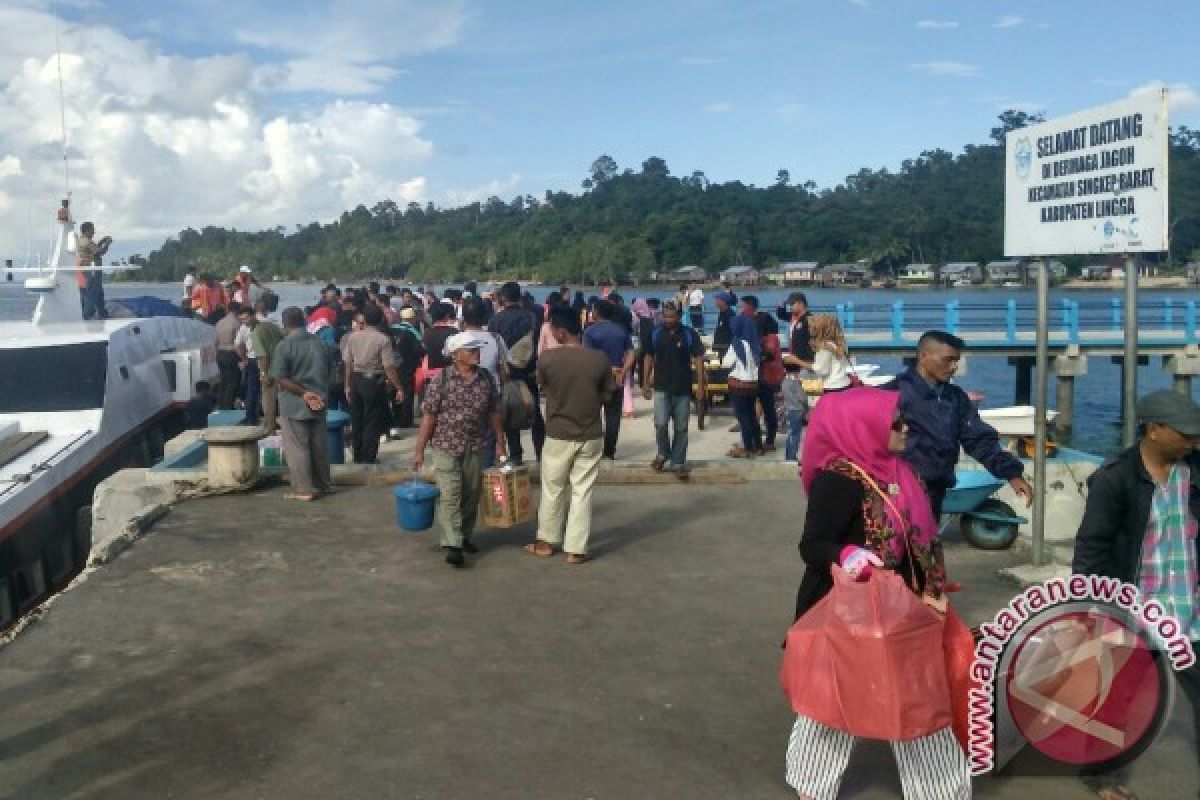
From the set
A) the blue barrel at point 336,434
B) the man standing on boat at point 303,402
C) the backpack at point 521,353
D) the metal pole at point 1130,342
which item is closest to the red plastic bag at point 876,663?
the metal pole at point 1130,342

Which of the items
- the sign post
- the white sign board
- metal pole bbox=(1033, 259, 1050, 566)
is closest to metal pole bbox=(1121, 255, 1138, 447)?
the sign post

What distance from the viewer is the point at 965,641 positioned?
4.16 metres

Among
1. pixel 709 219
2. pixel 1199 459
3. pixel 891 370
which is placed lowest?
pixel 891 370

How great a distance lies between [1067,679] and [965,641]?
47 centimetres

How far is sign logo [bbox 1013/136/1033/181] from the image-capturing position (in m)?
7.20

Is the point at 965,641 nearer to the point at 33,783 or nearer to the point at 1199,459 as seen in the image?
the point at 1199,459

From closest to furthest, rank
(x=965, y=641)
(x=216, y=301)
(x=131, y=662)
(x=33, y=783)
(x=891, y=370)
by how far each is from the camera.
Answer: (x=965, y=641) < (x=33, y=783) < (x=131, y=662) < (x=216, y=301) < (x=891, y=370)

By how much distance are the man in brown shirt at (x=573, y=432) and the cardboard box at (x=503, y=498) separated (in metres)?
0.31

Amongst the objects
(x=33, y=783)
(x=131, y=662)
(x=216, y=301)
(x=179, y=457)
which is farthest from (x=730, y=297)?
(x=33, y=783)

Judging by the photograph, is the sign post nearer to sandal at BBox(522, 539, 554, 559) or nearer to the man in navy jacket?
the man in navy jacket

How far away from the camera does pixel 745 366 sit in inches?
466

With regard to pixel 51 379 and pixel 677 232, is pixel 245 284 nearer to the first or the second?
pixel 51 379

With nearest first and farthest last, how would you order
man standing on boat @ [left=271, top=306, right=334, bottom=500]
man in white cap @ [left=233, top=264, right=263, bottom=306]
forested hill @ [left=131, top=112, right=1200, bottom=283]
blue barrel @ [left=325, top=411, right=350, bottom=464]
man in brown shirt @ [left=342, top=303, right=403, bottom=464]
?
man standing on boat @ [left=271, top=306, right=334, bottom=500] < blue barrel @ [left=325, top=411, right=350, bottom=464] < man in brown shirt @ [left=342, top=303, right=403, bottom=464] < man in white cap @ [left=233, top=264, right=263, bottom=306] < forested hill @ [left=131, top=112, right=1200, bottom=283]

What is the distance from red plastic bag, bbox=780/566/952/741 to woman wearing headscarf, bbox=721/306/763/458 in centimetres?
784
